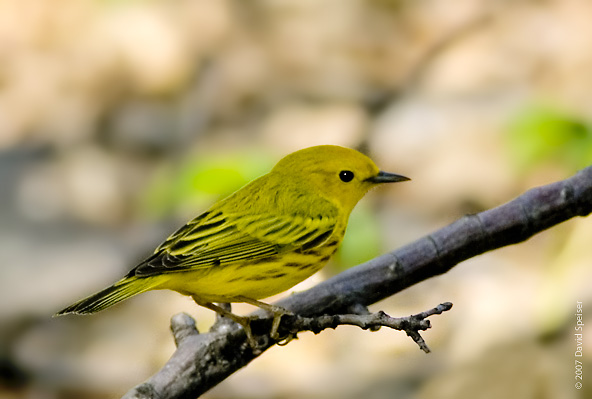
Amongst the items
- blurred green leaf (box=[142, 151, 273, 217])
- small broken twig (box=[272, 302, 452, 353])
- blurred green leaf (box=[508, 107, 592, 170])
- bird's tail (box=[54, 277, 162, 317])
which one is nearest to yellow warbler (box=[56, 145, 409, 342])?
bird's tail (box=[54, 277, 162, 317])

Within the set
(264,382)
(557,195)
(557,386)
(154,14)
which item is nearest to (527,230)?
(557,195)

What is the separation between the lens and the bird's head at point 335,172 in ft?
9.25

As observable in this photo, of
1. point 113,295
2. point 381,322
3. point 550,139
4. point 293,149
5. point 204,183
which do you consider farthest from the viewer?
point 293,149

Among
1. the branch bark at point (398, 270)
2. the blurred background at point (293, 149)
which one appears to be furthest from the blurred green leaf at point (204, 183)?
the branch bark at point (398, 270)

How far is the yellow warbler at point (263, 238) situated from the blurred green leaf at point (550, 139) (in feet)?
5.11

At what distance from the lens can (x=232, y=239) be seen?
2.73m

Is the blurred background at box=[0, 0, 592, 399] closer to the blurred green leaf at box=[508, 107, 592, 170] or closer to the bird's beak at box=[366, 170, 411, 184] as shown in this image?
the blurred green leaf at box=[508, 107, 592, 170]

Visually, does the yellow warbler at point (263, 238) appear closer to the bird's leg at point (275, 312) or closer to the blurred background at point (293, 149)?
the bird's leg at point (275, 312)

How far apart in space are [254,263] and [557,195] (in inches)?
32.1

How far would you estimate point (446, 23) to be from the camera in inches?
244

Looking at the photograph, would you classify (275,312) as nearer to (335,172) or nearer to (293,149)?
(335,172)

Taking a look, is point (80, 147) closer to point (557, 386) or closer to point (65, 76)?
point (65, 76)

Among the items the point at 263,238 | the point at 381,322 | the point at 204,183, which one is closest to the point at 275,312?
the point at 263,238

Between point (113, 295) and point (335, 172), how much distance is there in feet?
2.59
